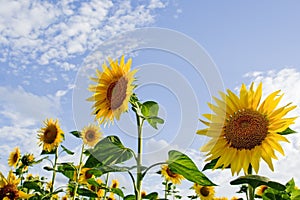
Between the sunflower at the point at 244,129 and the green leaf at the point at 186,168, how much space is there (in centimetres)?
21

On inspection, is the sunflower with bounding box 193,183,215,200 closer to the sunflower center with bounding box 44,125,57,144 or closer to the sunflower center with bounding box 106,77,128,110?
the sunflower center with bounding box 44,125,57,144

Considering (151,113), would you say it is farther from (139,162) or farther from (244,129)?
(244,129)

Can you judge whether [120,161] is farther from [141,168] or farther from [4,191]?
[4,191]

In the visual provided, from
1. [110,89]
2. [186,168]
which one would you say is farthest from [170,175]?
[186,168]

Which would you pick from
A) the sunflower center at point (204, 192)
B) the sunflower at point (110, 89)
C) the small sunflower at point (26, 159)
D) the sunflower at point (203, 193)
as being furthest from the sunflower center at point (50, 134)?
the sunflower at point (110, 89)

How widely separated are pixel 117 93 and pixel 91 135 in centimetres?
278

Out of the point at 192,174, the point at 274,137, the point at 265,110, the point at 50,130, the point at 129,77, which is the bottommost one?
the point at 192,174

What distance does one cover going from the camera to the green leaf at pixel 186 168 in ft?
5.16

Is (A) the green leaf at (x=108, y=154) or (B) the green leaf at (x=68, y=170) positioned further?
(B) the green leaf at (x=68, y=170)

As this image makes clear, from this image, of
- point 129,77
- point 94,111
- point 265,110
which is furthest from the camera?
point 94,111

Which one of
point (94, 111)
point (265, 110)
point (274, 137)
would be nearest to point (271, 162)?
point (274, 137)

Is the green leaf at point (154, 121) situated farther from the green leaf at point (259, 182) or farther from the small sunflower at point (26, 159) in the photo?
the small sunflower at point (26, 159)

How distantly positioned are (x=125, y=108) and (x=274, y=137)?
0.76m

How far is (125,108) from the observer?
200 cm
